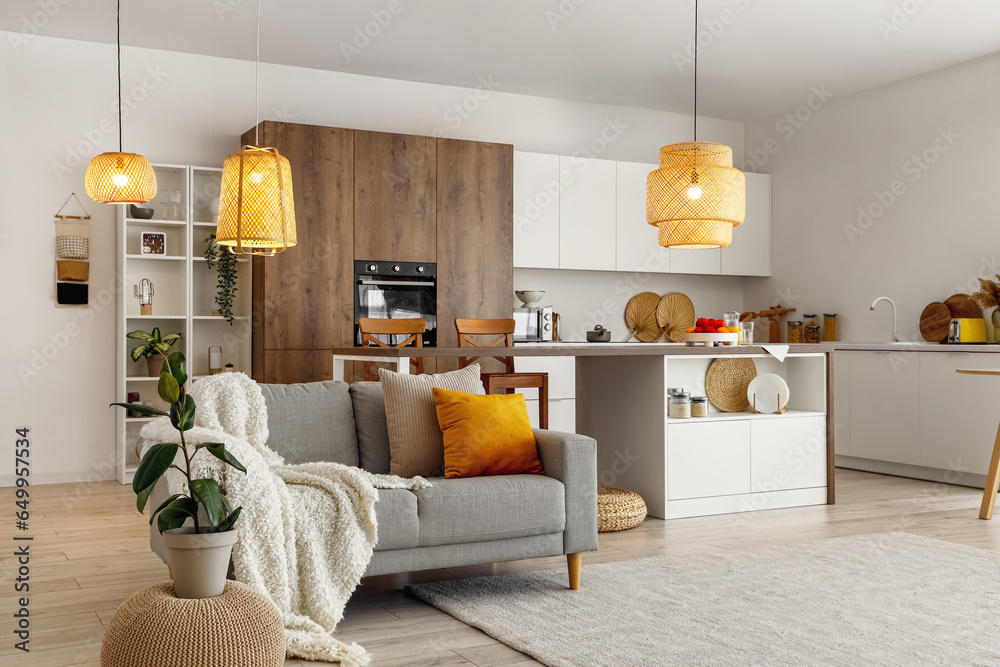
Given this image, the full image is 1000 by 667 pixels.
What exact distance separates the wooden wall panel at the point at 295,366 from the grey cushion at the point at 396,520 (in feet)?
9.71

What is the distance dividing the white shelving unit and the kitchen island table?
5.57 feet

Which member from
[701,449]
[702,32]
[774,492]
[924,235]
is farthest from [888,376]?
[702,32]

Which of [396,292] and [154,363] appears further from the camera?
[396,292]

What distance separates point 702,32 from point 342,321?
9.93ft

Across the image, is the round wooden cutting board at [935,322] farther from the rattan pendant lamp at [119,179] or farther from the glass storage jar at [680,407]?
the rattan pendant lamp at [119,179]

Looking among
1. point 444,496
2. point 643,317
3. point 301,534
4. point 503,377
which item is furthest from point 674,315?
point 301,534

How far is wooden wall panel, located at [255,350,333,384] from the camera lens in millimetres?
5751

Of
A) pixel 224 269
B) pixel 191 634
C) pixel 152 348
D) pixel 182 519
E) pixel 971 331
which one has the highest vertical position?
pixel 224 269

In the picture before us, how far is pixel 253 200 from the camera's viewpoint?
404 centimetres

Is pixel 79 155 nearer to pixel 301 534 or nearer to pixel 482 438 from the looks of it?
pixel 482 438

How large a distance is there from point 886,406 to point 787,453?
1694mm

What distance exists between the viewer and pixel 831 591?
3285 millimetres

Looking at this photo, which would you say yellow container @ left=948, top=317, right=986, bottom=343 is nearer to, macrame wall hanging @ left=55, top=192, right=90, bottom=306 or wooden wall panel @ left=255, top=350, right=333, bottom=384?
wooden wall panel @ left=255, top=350, right=333, bottom=384

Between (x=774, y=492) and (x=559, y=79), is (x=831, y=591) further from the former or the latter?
(x=559, y=79)
